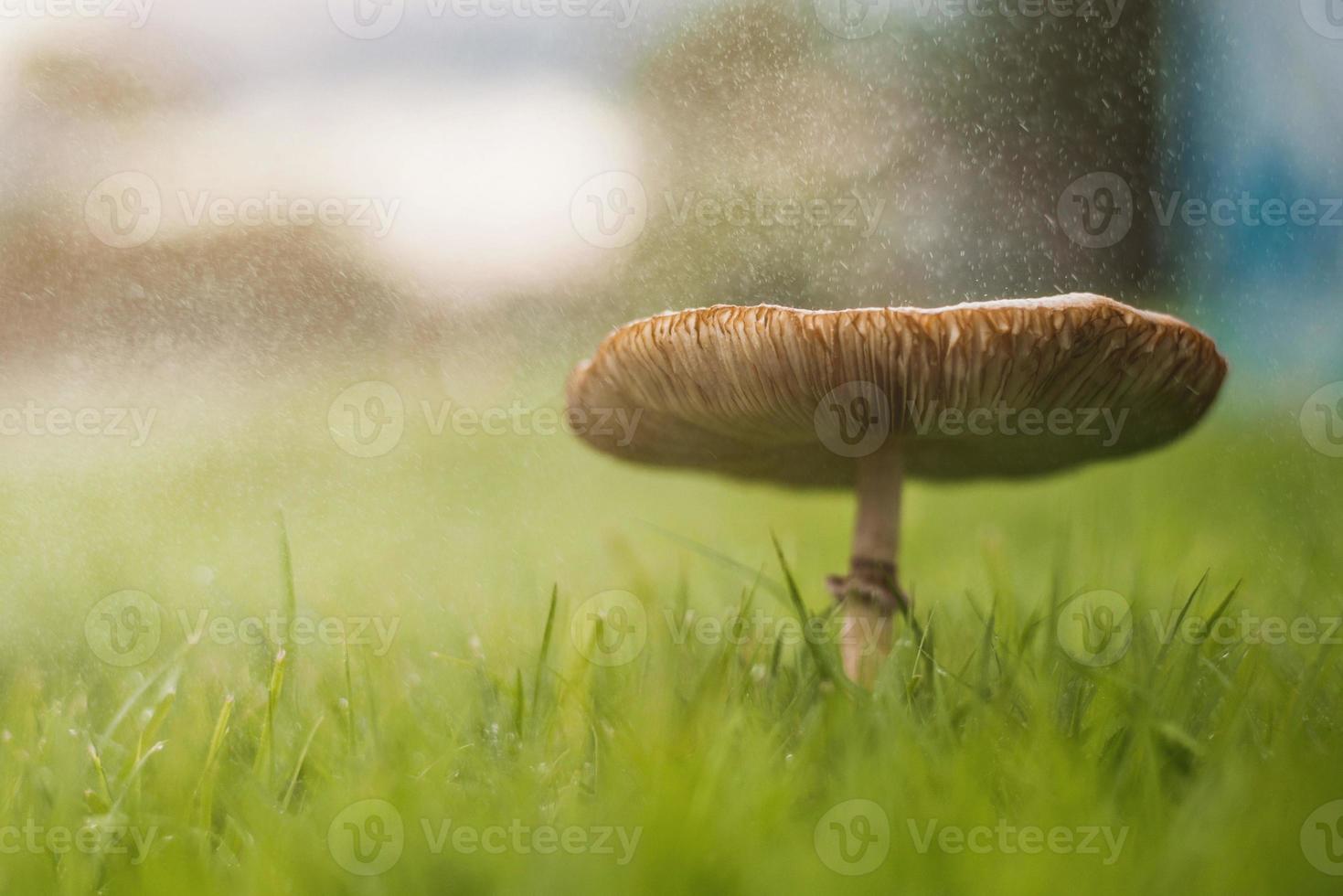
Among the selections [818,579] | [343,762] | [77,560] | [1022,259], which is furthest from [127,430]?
[1022,259]

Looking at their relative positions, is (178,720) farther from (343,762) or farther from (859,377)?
(859,377)
